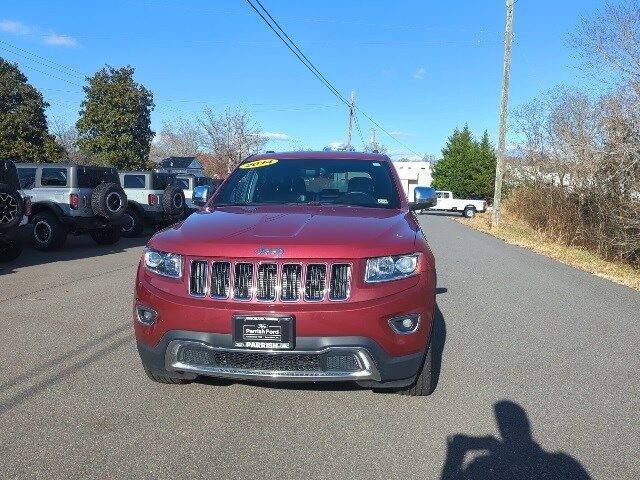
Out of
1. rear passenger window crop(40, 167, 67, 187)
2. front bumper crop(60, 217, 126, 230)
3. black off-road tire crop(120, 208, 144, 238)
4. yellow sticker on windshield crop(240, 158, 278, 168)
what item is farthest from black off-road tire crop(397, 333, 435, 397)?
black off-road tire crop(120, 208, 144, 238)

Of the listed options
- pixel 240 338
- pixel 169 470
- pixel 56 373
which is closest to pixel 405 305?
pixel 240 338

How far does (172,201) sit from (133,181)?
1.26 meters

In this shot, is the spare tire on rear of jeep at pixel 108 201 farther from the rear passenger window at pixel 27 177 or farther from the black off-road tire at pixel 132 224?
the black off-road tire at pixel 132 224

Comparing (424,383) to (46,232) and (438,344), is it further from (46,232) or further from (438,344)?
(46,232)

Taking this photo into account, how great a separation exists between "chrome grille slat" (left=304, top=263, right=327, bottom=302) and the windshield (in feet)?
4.73

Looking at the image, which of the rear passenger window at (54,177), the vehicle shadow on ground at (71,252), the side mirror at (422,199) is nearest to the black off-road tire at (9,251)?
the vehicle shadow on ground at (71,252)

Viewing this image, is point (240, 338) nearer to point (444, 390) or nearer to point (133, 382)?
point (133, 382)

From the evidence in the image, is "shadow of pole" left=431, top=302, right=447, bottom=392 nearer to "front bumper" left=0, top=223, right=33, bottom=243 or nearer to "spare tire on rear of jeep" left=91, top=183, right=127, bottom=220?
"front bumper" left=0, top=223, right=33, bottom=243

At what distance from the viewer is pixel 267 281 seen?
3305 mm

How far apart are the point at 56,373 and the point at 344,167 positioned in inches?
115

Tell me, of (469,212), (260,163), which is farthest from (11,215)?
(469,212)

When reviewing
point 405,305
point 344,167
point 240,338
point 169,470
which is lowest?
point 169,470

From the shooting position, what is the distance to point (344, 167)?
203 inches

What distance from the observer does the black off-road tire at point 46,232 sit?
11664mm
